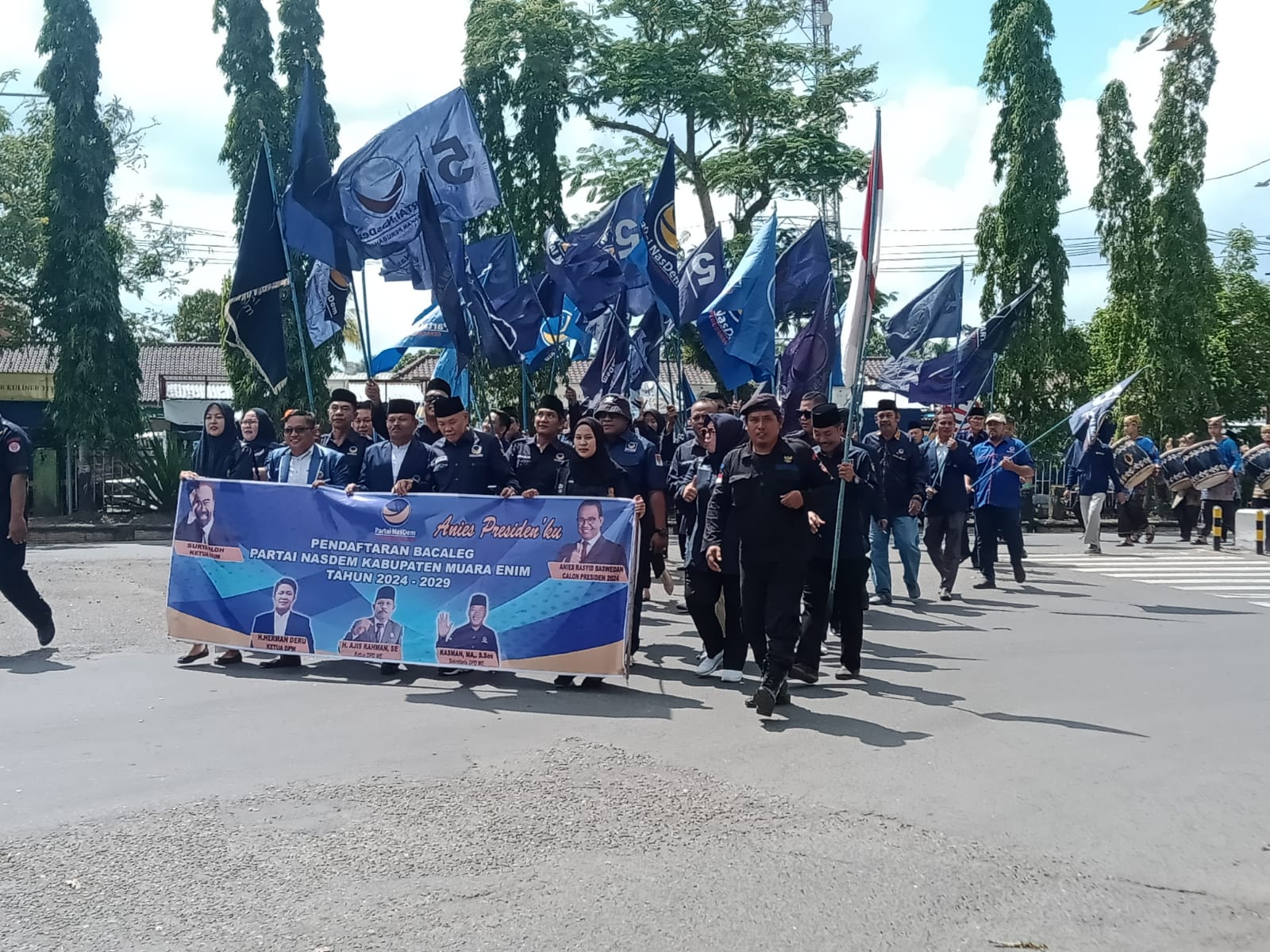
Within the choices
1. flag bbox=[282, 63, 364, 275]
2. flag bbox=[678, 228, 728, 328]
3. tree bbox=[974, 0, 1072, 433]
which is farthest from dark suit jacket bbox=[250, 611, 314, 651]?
tree bbox=[974, 0, 1072, 433]

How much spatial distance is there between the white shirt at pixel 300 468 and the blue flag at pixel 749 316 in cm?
427

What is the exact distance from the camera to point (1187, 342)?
2505cm

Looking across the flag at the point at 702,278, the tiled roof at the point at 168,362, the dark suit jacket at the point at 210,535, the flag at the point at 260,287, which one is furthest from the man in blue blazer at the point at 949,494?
the tiled roof at the point at 168,362

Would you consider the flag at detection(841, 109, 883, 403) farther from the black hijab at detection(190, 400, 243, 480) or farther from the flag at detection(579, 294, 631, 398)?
the flag at detection(579, 294, 631, 398)

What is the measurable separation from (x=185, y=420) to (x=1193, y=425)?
2544 centimetres

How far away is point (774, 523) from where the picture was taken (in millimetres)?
6695

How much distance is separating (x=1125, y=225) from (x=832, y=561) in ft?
71.3

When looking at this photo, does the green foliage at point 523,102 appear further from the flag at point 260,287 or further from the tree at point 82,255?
the flag at point 260,287

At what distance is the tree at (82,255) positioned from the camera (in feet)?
73.7

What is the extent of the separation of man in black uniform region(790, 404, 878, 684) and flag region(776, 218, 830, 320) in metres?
5.34

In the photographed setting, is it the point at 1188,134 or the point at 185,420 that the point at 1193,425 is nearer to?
the point at 1188,134

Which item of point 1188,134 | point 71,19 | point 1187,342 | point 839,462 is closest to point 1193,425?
point 1187,342

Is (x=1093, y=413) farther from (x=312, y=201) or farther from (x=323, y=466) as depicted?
(x=323, y=466)

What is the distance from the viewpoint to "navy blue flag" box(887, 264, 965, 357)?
1617 cm
